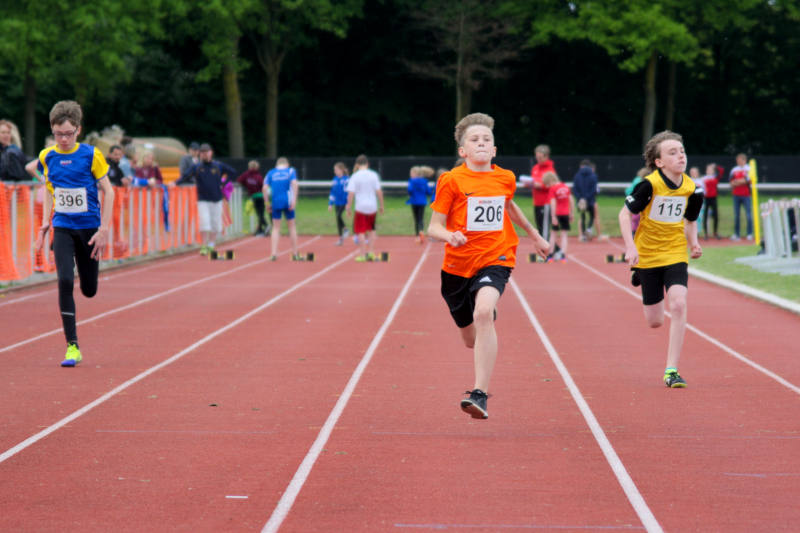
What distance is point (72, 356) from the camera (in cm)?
930

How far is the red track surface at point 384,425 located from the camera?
204 inches

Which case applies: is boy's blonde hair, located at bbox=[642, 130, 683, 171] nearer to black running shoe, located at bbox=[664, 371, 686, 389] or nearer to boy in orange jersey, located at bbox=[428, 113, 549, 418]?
black running shoe, located at bbox=[664, 371, 686, 389]

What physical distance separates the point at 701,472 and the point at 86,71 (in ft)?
142

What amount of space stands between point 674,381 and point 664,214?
1178 mm

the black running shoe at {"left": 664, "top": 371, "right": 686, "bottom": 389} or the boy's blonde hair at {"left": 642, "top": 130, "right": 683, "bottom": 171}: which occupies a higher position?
the boy's blonde hair at {"left": 642, "top": 130, "right": 683, "bottom": 171}

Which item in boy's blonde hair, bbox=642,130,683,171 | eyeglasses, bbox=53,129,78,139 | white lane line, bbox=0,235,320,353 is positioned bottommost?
white lane line, bbox=0,235,320,353

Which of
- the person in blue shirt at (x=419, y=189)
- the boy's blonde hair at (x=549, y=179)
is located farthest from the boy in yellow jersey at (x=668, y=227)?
the person in blue shirt at (x=419, y=189)

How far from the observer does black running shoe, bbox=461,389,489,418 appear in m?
6.68

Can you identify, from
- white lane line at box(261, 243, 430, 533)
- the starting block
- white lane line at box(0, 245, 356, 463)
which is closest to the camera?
white lane line at box(261, 243, 430, 533)

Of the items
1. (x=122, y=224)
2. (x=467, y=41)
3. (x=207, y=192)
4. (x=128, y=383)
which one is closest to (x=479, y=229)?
(x=128, y=383)

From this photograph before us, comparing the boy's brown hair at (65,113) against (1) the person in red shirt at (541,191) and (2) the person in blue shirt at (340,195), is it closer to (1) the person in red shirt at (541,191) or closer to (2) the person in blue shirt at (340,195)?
(1) the person in red shirt at (541,191)

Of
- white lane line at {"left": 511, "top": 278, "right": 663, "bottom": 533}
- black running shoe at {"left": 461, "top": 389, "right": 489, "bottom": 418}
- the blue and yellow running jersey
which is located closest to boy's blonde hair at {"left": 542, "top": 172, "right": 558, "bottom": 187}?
white lane line at {"left": 511, "top": 278, "right": 663, "bottom": 533}

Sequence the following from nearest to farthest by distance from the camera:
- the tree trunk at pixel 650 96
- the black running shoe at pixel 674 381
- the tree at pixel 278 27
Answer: the black running shoe at pixel 674 381
the tree trunk at pixel 650 96
the tree at pixel 278 27

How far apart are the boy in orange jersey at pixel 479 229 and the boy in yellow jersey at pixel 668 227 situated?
5.16 ft
